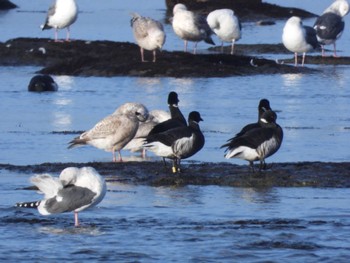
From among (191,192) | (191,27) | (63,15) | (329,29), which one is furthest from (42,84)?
(191,192)

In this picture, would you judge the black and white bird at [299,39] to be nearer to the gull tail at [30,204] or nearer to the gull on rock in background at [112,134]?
the gull on rock in background at [112,134]

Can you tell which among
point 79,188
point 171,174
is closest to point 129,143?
point 171,174

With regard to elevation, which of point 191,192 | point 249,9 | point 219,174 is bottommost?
point 191,192

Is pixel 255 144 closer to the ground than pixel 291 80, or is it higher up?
closer to the ground

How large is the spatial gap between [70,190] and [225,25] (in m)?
23.4

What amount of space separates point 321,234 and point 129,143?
5.79m

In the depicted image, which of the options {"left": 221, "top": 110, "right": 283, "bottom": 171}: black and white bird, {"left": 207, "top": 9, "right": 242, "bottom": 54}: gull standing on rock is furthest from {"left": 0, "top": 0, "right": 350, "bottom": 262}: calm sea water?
{"left": 207, "top": 9, "right": 242, "bottom": 54}: gull standing on rock

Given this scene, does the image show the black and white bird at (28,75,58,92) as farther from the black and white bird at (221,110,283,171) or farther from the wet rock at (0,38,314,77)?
the black and white bird at (221,110,283,171)

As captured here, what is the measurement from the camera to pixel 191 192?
14828mm

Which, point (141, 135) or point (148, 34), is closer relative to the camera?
point (141, 135)

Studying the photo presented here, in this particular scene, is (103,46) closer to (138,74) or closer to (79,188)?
(138,74)

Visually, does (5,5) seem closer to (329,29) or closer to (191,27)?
(191,27)

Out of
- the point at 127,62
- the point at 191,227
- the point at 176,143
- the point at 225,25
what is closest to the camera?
the point at 191,227

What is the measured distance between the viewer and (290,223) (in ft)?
42.7
